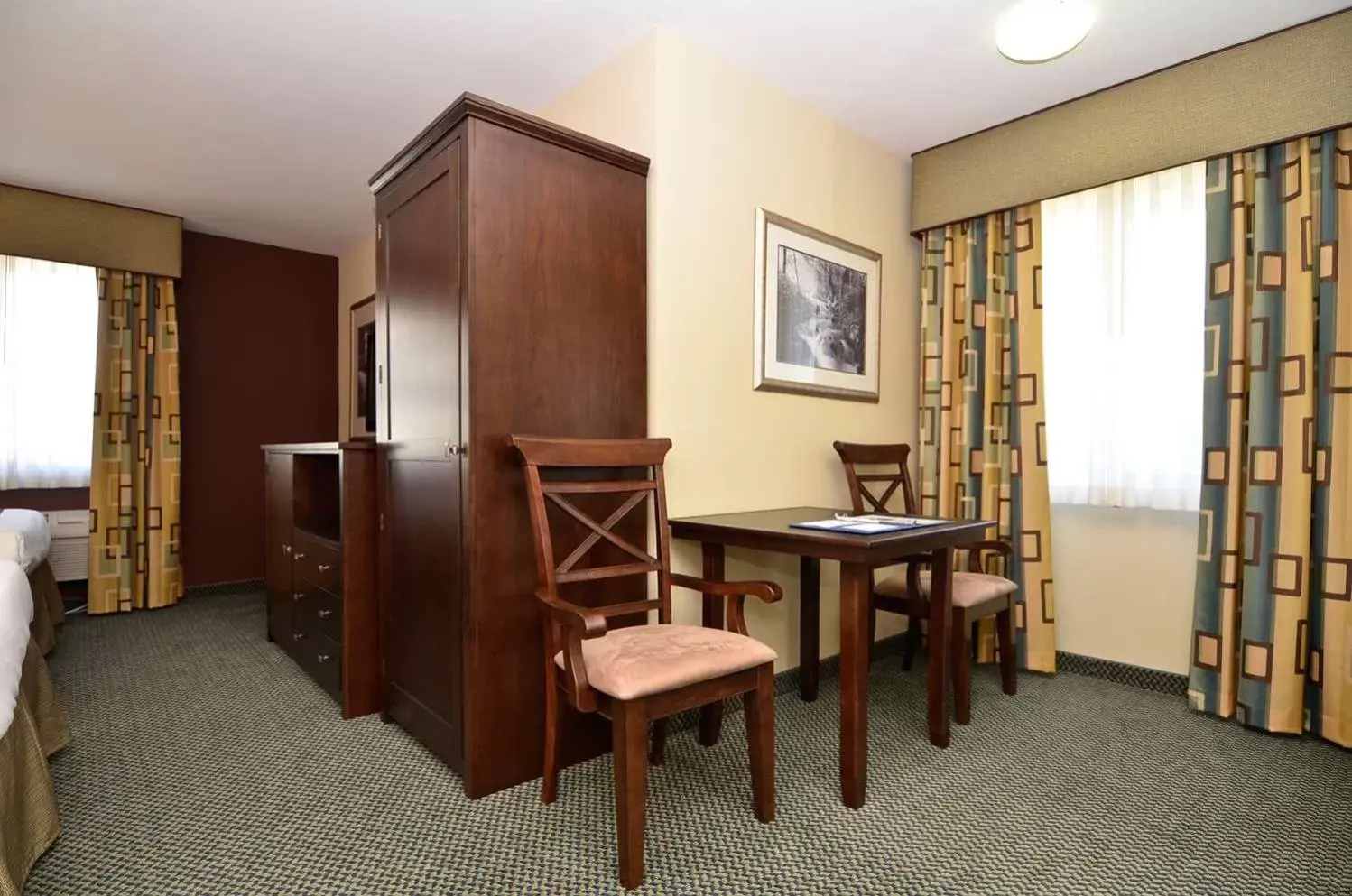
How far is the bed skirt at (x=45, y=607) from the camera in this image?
3.16 meters

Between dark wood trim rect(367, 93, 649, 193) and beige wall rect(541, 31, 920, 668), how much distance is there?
0.51 feet

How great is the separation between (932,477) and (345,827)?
2.92 meters

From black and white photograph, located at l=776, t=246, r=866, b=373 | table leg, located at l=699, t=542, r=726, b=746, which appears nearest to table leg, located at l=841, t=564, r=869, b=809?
table leg, located at l=699, t=542, r=726, b=746

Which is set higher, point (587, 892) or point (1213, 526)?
point (1213, 526)

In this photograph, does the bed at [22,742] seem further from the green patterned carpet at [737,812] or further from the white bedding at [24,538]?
the white bedding at [24,538]

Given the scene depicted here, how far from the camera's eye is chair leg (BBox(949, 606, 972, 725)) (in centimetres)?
254

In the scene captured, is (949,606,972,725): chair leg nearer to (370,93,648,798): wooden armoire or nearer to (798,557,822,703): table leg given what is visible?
(798,557,822,703): table leg

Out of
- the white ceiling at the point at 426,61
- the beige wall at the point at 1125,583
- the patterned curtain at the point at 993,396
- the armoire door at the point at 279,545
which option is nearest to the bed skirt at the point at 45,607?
the armoire door at the point at 279,545

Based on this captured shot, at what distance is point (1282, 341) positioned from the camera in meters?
2.50

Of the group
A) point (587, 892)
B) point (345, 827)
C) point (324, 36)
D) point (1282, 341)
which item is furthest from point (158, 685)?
point (1282, 341)

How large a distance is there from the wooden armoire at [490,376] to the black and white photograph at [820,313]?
0.75 m

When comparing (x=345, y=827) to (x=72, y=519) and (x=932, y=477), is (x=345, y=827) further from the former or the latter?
(x=72, y=519)

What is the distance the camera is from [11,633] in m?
1.78

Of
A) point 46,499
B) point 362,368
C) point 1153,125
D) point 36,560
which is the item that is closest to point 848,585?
point 1153,125
